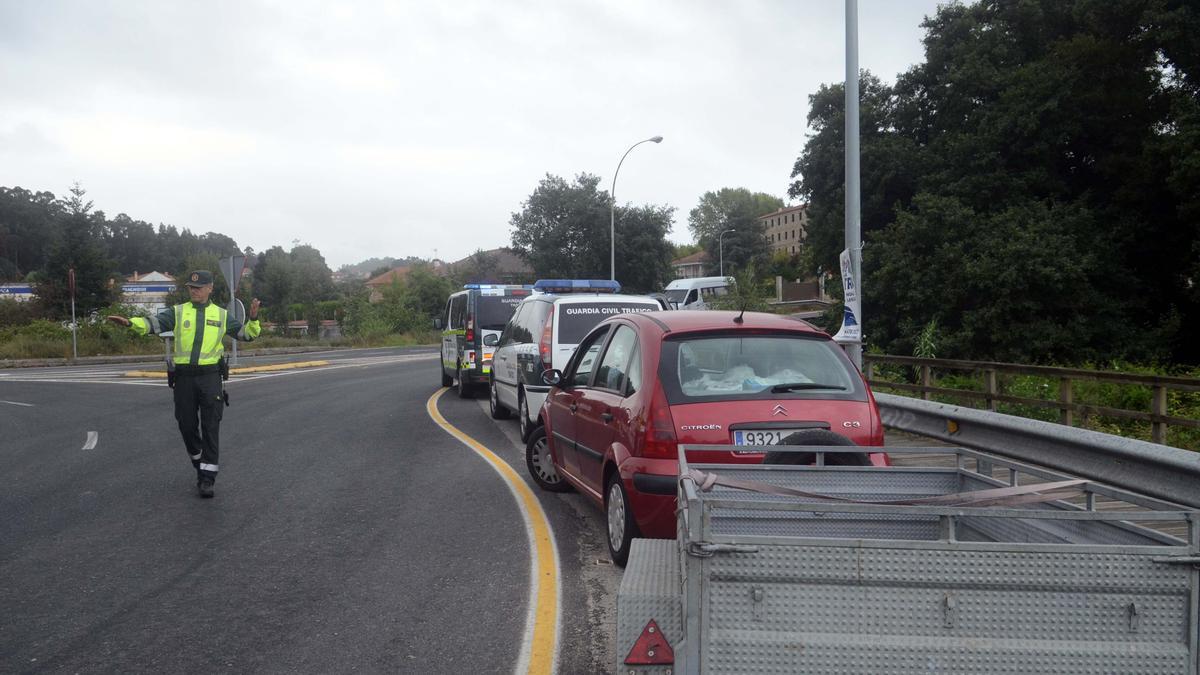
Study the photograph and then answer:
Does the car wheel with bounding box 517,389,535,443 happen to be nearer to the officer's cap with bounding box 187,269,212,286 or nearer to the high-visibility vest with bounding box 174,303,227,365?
the high-visibility vest with bounding box 174,303,227,365

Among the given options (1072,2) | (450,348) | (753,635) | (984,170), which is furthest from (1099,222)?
(753,635)

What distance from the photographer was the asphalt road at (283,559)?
452 centimetres

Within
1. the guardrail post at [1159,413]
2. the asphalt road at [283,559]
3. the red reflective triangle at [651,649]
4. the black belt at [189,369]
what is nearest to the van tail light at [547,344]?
the asphalt road at [283,559]

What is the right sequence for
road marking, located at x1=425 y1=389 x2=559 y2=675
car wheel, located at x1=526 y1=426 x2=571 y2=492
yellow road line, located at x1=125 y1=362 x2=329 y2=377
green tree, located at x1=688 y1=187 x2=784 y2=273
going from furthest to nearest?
green tree, located at x1=688 y1=187 x2=784 y2=273 < yellow road line, located at x1=125 y1=362 x2=329 y2=377 < car wheel, located at x1=526 y1=426 x2=571 y2=492 < road marking, located at x1=425 y1=389 x2=559 y2=675

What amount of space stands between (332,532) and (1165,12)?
27808 millimetres

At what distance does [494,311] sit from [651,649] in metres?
14.2

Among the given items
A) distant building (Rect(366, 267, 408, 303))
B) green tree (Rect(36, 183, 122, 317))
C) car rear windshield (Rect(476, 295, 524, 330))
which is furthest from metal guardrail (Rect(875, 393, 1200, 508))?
distant building (Rect(366, 267, 408, 303))

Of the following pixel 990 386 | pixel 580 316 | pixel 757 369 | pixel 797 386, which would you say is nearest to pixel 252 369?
pixel 580 316

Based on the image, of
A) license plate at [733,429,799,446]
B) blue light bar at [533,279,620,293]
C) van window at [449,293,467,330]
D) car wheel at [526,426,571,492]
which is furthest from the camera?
van window at [449,293,467,330]

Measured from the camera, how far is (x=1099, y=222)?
28.7m

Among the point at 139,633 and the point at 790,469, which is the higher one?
the point at 790,469

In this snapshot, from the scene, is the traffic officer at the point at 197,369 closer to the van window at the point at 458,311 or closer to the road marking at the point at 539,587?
the road marking at the point at 539,587

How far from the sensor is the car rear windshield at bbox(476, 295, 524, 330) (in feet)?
55.9

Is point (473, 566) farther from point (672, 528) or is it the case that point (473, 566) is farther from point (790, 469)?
point (790, 469)
